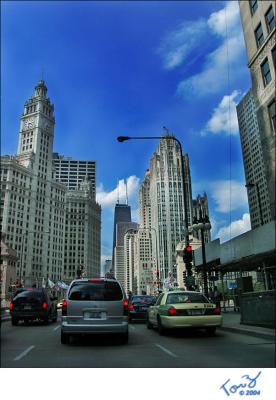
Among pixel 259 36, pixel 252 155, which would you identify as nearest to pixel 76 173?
pixel 259 36

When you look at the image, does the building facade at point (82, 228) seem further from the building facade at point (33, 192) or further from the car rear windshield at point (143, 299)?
the car rear windshield at point (143, 299)

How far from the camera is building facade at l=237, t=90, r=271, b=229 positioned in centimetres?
886

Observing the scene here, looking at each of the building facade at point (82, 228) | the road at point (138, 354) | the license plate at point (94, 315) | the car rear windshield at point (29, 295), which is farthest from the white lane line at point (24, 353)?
the building facade at point (82, 228)

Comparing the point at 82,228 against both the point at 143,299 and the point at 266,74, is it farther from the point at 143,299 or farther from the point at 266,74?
the point at 266,74

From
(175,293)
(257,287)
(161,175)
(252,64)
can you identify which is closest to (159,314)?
(175,293)

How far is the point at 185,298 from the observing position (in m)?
13.2

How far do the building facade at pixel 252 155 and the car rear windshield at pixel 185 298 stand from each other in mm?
4295

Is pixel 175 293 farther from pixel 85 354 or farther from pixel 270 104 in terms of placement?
pixel 270 104

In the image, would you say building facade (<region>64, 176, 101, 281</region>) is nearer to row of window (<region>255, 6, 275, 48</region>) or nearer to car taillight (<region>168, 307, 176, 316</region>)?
row of window (<region>255, 6, 275, 48</region>)

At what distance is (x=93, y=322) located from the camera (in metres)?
10.4

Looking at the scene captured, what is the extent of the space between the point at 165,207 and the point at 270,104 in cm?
1276

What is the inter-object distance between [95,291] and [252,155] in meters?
5.63

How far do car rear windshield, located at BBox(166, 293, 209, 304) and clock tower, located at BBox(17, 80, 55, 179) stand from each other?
785 centimetres

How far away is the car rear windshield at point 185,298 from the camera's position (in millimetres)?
13102
